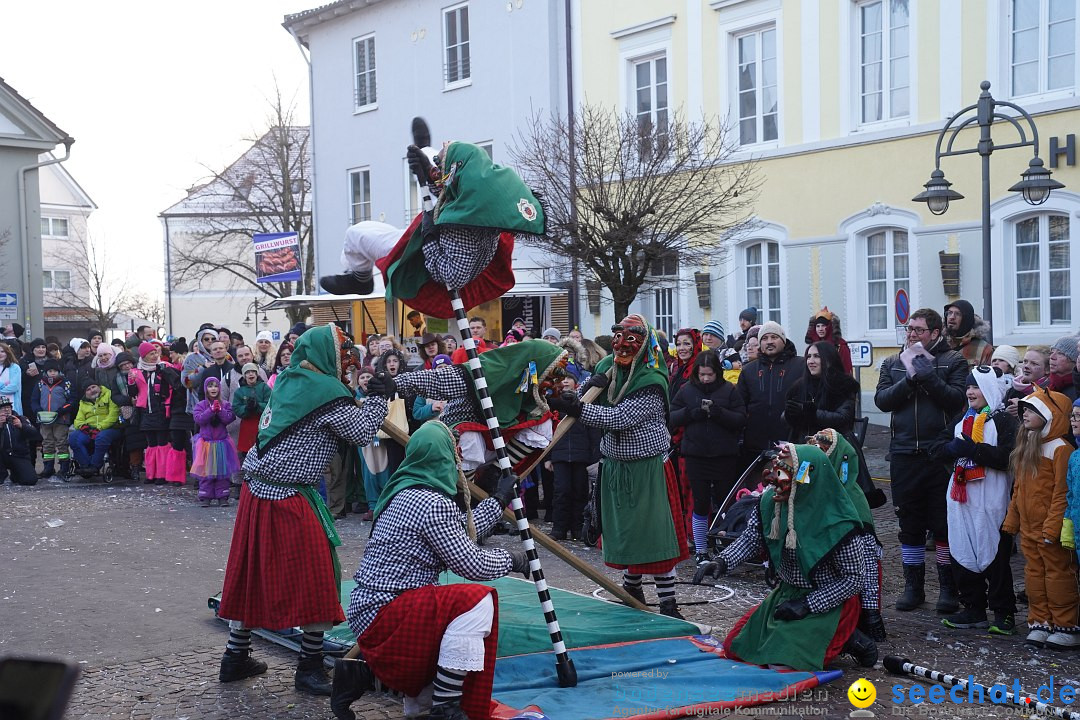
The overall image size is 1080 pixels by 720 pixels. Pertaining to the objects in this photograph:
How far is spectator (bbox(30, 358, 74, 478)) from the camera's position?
15.7 meters

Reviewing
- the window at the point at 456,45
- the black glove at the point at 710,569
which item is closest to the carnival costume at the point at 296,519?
the black glove at the point at 710,569

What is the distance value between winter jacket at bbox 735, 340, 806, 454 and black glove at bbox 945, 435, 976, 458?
7.22 feet

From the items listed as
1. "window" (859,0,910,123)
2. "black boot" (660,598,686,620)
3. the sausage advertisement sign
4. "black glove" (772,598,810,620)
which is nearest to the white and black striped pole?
"black glove" (772,598,810,620)

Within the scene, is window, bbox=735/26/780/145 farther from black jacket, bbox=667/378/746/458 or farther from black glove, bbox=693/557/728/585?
black glove, bbox=693/557/728/585

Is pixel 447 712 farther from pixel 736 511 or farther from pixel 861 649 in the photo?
pixel 736 511

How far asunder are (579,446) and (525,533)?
4563mm

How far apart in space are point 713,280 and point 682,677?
1502cm

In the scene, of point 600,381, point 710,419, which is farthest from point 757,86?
point 600,381

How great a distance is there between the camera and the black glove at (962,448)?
7.30 metres

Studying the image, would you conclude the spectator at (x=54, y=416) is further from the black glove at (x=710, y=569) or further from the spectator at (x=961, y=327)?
the black glove at (x=710, y=569)

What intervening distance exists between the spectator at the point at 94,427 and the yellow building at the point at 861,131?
1026 cm

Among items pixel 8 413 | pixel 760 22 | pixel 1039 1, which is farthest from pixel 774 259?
pixel 8 413

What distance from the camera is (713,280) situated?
67.7ft

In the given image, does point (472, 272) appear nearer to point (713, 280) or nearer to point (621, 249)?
point (621, 249)
